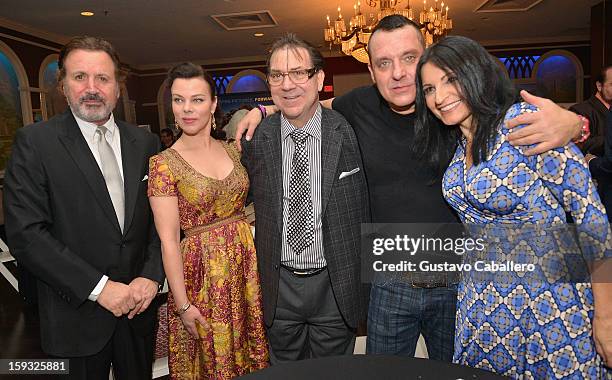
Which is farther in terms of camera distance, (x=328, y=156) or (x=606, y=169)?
(x=606, y=169)

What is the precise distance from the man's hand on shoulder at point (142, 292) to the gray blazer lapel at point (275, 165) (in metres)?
0.54

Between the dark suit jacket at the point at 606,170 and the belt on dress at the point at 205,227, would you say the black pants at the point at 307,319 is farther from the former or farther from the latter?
the dark suit jacket at the point at 606,170

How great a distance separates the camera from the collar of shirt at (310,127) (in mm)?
1814

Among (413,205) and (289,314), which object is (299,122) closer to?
(413,205)

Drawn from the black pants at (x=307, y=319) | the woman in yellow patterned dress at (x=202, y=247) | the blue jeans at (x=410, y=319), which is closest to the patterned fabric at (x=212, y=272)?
the woman in yellow patterned dress at (x=202, y=247)

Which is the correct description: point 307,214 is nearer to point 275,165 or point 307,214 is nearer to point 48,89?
point 275,165

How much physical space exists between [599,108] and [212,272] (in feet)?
14.2

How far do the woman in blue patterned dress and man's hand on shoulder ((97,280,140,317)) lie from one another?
1.17 meters

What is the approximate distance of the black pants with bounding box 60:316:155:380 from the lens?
1.72 meters

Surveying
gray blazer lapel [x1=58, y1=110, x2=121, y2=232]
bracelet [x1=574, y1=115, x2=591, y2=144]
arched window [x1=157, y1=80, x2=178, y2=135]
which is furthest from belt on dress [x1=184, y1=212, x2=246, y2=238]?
arched window [x1=157, y1=80, x2=178, y2=135]

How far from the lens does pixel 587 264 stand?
4.29 ft

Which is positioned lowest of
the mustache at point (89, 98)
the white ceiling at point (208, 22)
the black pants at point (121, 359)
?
the black pants at point (121, 359)

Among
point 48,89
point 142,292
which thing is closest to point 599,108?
point 142,292

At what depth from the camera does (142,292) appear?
176 cm
